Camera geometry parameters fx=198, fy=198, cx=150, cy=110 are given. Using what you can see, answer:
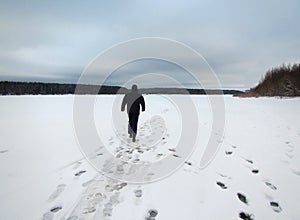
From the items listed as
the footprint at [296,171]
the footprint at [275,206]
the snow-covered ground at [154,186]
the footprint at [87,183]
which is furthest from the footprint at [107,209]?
the footprint at [296,171]

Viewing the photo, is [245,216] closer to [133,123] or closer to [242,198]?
[242,198]

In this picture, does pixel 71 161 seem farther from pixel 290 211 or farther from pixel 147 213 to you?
pixel 290 211

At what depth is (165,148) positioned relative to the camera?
19.6ft

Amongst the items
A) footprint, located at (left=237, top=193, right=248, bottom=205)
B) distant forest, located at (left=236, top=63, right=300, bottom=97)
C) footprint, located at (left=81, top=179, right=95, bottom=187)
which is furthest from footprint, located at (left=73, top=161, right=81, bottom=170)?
distant forest, located at (left=236, top=63, right=300, bottom=97)

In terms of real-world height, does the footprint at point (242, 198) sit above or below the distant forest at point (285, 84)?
below

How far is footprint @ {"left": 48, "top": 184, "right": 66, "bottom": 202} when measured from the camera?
128 inches

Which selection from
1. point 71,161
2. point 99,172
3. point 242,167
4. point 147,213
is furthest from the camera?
point 71,161

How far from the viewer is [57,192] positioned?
3.44 m

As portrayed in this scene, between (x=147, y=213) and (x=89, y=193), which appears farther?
(x=89, y=193)

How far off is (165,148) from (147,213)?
10.3ft

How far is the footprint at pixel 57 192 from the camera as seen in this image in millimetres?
3251

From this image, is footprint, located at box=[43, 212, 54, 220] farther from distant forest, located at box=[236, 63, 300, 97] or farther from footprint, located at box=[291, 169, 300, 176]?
distant forest, located at box=[236, 63, 300, 97]

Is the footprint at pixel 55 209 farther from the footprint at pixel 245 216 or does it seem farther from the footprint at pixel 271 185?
the footprint at pixel 271 185

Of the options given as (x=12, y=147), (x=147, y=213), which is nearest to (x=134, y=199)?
(x=147, y=213)
